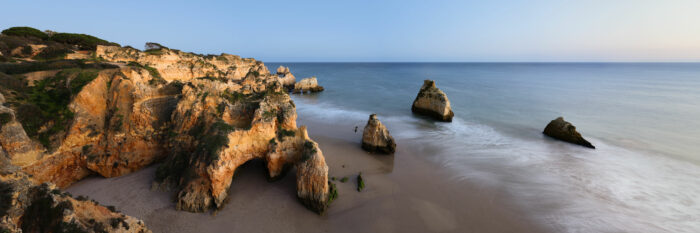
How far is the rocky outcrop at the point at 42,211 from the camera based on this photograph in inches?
140

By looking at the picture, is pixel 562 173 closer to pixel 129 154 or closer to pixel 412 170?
pixel 412 170

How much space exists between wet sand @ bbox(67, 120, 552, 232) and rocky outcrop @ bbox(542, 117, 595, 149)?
1067 cm

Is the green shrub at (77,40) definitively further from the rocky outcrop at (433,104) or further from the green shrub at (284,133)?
the rocky outcrop at (433,104)

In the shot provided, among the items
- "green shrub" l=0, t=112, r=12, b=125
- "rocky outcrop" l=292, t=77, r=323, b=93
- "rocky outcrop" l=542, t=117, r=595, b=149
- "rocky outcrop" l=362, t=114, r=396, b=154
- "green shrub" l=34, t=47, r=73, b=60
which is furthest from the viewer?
"rocky outcrop" l=292, t=77, r=323, b=93

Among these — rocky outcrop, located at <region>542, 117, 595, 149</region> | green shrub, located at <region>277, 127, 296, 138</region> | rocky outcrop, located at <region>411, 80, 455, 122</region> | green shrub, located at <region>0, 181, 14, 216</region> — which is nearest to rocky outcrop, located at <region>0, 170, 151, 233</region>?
green shrub, located at <region>0, 181, 14, 216</region>

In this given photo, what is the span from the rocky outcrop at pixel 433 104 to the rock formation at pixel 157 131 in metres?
A: 15.9

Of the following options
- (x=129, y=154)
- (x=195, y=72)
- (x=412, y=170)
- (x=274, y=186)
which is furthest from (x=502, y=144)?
(x=195, y=72)

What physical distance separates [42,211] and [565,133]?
77.7 ft

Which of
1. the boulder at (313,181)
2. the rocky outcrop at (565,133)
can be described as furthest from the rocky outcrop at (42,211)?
the rocky outcrop at (565,133)

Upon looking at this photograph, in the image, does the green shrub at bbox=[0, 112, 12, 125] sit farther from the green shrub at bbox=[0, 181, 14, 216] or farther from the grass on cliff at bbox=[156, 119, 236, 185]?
the green shrub at bbox=[0, 181, 14, 216]

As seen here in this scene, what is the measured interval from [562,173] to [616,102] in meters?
30.0

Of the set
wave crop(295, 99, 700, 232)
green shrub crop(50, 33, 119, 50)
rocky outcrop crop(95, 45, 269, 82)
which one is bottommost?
wave crop(295, 99, 700, 232)

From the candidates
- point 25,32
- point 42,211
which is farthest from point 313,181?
point 25,32

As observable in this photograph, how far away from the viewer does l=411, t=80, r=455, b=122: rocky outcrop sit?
21.6 m
